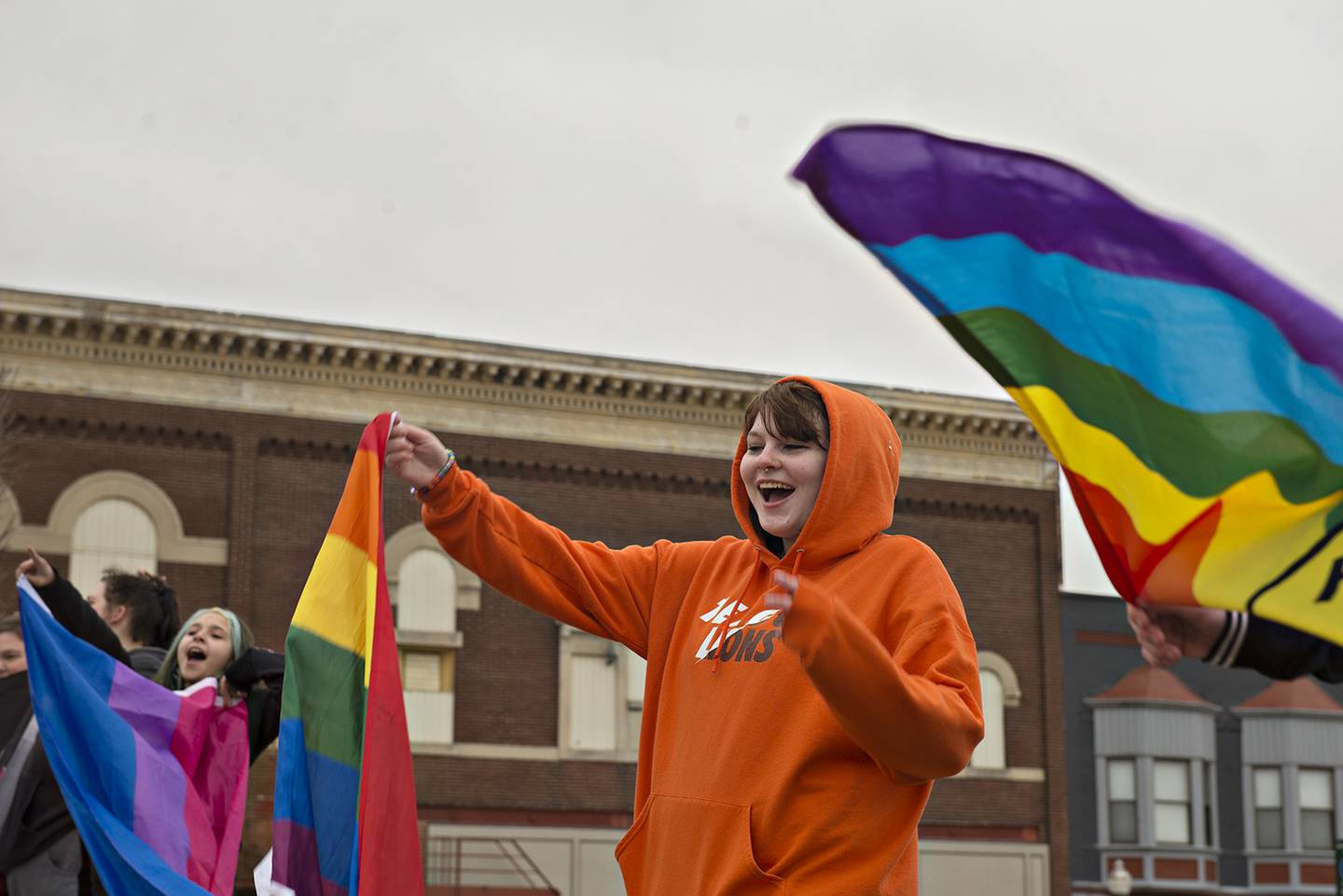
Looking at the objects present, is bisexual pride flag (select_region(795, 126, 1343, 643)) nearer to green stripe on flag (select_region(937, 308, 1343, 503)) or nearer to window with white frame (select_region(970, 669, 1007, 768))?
green stripe on flag (select_region(937, 308, 1343, 503))

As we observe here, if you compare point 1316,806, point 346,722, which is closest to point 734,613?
point 346,722

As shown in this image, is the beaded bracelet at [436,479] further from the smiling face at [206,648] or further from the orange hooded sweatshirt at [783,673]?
the smiling face at [206,648]

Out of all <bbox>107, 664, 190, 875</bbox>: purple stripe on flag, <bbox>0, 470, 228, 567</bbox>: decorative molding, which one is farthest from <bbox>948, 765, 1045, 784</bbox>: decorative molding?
<bbox>107, 664, 190, 875</bbox>: purple stripe on flag

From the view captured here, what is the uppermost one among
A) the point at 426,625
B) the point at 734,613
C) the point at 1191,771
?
the point at 426,625

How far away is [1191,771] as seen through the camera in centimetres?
3531

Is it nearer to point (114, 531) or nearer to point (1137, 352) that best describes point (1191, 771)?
point (114, 531)

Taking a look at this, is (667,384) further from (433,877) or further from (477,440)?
(433,877)

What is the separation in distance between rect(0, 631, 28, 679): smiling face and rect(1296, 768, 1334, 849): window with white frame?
32.3 metres

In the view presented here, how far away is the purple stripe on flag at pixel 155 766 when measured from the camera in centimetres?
647

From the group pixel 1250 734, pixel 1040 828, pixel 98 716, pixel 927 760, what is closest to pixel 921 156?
pixel 927 760

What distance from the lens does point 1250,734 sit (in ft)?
119

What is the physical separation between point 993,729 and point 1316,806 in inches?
300

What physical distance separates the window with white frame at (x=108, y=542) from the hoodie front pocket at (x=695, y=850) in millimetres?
24196

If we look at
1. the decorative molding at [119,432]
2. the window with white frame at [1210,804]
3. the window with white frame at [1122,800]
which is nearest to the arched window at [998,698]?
the window with white frame at [1122,800]
